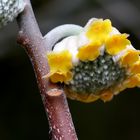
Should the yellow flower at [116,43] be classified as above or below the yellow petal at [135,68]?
above

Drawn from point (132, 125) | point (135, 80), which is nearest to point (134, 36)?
point (132, 125)

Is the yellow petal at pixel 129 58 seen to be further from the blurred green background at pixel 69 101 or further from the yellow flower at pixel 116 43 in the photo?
the blurred green background at pixel 69 101

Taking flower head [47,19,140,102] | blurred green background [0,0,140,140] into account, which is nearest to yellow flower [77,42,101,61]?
flower head [47,19,140,102]

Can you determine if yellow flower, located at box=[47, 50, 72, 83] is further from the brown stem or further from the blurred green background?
the blurred green background

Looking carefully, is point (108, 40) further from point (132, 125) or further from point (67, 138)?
point (132, 125)

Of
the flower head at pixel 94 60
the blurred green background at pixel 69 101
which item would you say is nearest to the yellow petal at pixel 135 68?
the flower head at pixel 94 60

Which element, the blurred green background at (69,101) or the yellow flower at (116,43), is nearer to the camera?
the yellow flower at (116,43)
